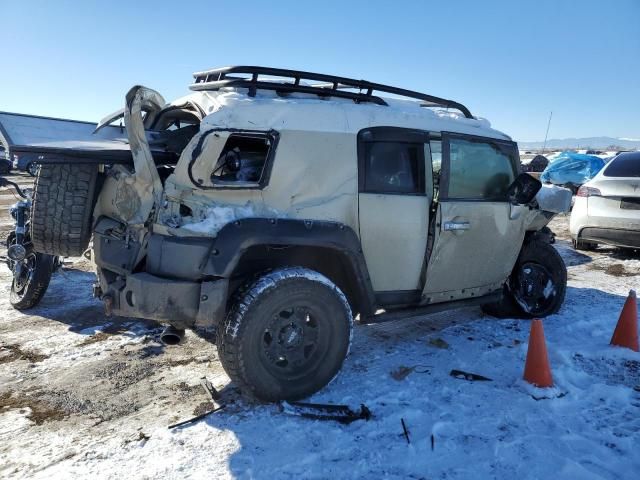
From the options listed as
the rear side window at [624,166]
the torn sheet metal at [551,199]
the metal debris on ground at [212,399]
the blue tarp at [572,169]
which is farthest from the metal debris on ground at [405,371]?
the blue tarp at [572,169]

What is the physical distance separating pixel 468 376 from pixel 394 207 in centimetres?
140

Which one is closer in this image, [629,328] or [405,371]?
[405,371]

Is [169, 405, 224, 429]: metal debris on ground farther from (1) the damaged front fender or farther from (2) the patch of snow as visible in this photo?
(1) the damaged front fender

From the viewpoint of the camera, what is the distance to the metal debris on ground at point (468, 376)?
367 centimetres

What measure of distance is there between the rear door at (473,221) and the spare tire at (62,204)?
8.55 ft

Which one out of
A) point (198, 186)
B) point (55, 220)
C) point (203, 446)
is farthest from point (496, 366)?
point (55, 220)

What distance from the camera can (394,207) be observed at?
11.9 feet

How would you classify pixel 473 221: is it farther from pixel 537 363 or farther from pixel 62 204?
pixel 62 204

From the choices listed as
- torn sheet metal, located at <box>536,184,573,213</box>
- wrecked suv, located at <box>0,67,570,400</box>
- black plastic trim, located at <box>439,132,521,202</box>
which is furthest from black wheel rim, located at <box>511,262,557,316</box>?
black plastic trim, located at <box>439,132,521,202</box>

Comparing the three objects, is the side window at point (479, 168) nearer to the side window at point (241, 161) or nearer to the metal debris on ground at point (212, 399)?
the side window at point (241, 161)

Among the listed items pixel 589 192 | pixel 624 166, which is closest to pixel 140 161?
pixel 589 192

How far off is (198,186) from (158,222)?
343 mm

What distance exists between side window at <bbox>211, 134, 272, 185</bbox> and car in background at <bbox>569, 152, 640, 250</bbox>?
618 cm

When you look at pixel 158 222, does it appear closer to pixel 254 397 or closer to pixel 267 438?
pixel 254 397
